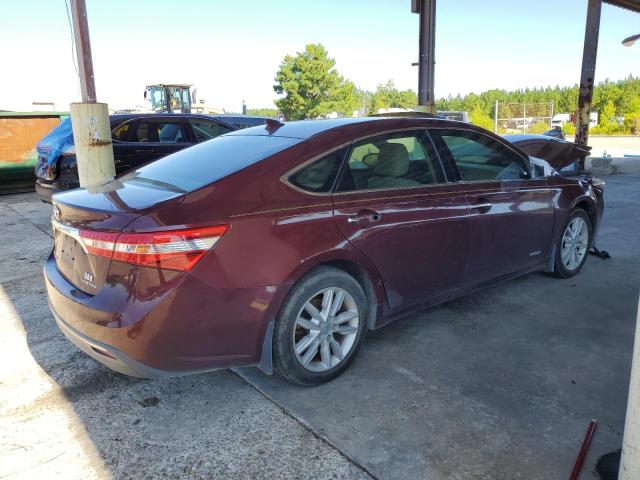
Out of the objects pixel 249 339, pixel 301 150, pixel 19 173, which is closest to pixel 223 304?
pixel 249 339

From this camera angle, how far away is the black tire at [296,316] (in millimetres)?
2768

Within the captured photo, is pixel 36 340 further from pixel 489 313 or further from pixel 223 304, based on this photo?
pixel 489 313

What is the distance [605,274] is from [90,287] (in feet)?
15.1

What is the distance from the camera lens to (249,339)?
2.66m

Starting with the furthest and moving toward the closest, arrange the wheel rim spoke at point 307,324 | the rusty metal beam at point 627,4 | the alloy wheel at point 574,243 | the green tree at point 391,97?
the green tree at point 391,97
the rusty metal beam at point 627,4
the alloy wheel at point 574,243
the wheel rim spoke at point 307,324

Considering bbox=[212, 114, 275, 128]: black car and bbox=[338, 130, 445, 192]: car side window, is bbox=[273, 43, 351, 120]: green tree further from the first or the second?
bbox=[338, 130, 445, 192]: car side window

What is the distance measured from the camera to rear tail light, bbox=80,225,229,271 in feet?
7.79

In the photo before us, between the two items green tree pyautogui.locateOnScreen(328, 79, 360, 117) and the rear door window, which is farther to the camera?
green tree pyautogui.locateOnScreen(328, 79, 360, 117)

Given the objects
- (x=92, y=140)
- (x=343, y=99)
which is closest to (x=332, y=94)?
(x=343, y=99)

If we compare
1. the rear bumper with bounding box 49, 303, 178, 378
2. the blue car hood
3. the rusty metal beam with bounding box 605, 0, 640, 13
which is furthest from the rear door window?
the rusty metal beam with bounding box 605, 0, 640, 13

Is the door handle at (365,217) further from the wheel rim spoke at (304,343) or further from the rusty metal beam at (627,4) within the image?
the rusty metal beam at (627,4)

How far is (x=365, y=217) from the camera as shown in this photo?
3061 mm

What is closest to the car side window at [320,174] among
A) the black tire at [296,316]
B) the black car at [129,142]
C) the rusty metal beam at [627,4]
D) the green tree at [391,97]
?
the black tire at [296,316]

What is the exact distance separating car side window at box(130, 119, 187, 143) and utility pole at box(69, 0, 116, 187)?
209cm
